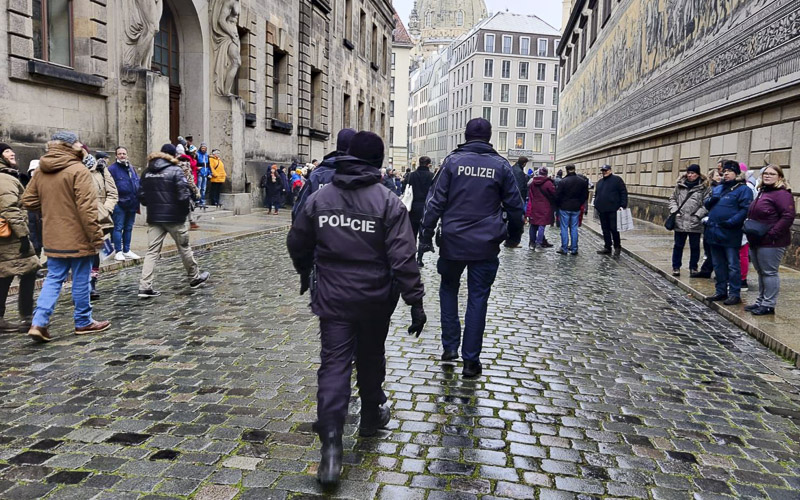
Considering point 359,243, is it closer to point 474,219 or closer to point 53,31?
point 474,219

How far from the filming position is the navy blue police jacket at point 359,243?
3432mm

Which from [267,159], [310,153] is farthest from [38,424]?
[310,153]

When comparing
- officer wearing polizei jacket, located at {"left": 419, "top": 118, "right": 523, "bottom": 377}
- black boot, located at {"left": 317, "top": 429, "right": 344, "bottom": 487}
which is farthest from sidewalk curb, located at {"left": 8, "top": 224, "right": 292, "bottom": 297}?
black boot, located at {"left": 317, "top": 429, "right": 344, "bottom": 487}

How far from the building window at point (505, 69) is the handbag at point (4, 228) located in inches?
3406

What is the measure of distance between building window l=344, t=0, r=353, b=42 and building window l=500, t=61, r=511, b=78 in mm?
57974

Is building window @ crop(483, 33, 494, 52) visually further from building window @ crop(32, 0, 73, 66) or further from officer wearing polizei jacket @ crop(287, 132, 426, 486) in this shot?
officer wearing polizei jacket @ crop(287, 132, 426, 486)

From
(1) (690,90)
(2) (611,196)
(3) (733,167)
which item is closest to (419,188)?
(2) (611,196)

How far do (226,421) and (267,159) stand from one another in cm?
1968

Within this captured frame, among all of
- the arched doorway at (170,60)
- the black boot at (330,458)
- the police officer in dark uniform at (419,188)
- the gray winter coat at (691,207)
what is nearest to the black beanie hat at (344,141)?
the black boot at (330,458)

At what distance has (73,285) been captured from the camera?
6.14m

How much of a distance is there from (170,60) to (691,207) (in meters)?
14.1

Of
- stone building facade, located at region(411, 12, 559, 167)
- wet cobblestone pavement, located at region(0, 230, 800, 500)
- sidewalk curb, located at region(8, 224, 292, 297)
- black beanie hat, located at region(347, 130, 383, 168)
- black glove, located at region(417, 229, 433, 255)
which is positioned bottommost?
wet cobblestone pavement, located at region(0, 230, 800, 500)

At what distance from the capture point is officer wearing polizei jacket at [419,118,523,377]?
5.19 meters

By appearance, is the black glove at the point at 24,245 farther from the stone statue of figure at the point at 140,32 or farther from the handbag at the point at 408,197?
the stone statue of figure at the point at 140,32
